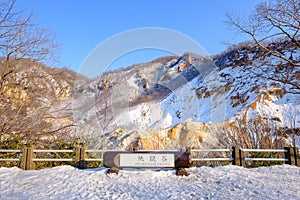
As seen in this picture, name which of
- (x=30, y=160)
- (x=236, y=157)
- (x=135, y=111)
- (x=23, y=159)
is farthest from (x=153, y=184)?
(x=135, y=111)

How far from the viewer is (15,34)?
24.8ft

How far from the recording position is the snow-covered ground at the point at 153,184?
3.70 meters

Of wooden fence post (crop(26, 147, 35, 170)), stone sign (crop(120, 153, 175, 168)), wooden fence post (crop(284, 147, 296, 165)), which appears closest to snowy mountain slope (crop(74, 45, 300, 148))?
wooden fence post (crop(284, 147, 296, 165))

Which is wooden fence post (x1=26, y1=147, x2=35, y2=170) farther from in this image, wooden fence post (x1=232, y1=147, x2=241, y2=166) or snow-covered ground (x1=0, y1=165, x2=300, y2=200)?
wooden fence post (x1=232, y1=147, x2=241, y2=166)

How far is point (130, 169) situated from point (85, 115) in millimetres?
5626

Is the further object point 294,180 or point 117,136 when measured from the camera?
point 117,136

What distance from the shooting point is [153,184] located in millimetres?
4230

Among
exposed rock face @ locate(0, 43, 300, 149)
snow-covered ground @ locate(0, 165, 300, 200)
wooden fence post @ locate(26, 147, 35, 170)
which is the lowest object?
snow-covered ground @ locate(0, 165, 300, 200)

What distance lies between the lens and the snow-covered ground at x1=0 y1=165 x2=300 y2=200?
3.70 meters

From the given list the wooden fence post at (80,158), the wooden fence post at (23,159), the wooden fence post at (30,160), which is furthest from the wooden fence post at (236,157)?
the wooden fence post at (23,159)


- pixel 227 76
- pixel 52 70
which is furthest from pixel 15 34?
pixel 227 76

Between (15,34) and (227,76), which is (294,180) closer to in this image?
(15,34)

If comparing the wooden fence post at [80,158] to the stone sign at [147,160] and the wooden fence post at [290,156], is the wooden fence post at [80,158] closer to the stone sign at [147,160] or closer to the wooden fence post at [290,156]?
the stone sign at [147,160]

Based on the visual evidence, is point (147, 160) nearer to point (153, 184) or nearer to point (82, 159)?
point (153, 184)
